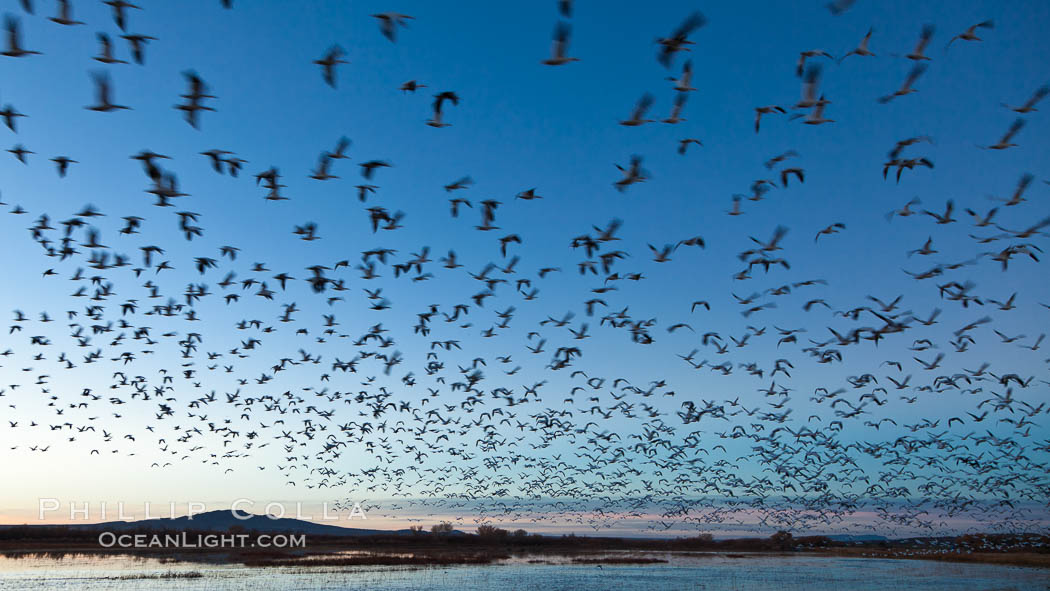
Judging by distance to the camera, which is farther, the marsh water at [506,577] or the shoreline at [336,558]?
the shoreline at [336,558]

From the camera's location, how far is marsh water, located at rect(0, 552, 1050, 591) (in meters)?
41.4

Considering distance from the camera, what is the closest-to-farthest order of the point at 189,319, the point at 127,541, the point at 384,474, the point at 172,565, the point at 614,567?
the point at 189,319 → the point at 172,565 → the point at 384,474 → the point at 614,567 → the point at 127,541

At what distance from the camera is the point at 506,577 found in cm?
5006

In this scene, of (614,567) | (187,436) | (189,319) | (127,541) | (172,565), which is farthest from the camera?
(127,541)

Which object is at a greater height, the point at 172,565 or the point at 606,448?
the point at 606,448

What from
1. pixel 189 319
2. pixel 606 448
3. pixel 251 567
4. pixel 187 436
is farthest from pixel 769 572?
pixel 189 319

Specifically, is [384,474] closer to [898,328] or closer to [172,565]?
[172,565]

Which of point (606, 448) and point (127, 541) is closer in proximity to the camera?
point (606, 448)

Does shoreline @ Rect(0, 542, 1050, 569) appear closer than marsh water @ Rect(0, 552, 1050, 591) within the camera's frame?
No

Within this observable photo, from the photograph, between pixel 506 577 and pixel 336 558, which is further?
pixel 336 558

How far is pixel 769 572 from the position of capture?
5791cm

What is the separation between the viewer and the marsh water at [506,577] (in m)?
41.4

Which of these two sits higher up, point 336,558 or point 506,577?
point 506,577

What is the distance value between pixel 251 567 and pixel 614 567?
88.9 feet
